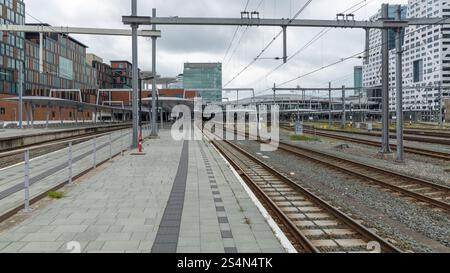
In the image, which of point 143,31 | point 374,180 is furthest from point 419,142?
point 143,31

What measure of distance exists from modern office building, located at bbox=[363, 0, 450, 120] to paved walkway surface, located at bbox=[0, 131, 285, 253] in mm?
12903

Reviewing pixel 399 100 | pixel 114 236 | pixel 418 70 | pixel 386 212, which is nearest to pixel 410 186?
pixel 386 212

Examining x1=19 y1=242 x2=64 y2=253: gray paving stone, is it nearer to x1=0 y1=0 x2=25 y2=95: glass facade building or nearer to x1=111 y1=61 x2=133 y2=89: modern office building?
x1=0 y1=0 x2=25 y2=95: glass facade building

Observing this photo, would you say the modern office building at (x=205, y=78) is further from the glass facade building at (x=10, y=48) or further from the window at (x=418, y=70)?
the window at (x=418, y=70)

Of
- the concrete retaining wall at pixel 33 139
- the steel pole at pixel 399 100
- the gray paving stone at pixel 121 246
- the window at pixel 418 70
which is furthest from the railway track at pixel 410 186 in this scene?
the window at pixel 418 70

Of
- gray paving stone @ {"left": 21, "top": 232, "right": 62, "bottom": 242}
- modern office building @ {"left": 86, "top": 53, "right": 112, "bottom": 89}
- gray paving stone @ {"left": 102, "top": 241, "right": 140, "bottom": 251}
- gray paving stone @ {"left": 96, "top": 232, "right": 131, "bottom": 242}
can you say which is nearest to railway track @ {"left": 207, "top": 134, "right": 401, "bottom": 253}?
gray paving stone @ {"left": 102, "top": 241, "right": 140, "bottom": 251}

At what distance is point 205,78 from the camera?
276 ft

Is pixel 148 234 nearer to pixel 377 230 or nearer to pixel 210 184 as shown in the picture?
pixel 377 230

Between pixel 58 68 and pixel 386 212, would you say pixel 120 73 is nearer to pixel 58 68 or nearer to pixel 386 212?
pixel 58 68

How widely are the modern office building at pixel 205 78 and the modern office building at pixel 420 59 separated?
27.7m

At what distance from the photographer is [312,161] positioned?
714 inches

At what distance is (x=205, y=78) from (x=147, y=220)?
7870 cm

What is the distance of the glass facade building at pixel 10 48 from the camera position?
64.2m

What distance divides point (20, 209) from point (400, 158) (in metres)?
14.8
